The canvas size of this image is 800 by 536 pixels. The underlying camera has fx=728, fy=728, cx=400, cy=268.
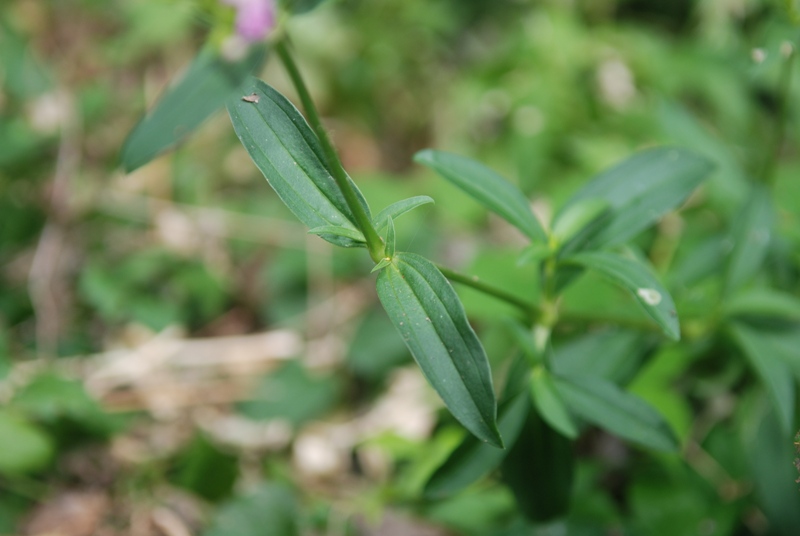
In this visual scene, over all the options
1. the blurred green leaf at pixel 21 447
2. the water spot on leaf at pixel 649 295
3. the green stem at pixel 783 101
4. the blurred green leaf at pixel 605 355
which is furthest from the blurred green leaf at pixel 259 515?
the green stem at pixel 783 101

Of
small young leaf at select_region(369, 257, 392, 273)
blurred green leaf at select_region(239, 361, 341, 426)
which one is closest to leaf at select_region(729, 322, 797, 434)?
small young leaf at select_region(369, 257, 392, 273)

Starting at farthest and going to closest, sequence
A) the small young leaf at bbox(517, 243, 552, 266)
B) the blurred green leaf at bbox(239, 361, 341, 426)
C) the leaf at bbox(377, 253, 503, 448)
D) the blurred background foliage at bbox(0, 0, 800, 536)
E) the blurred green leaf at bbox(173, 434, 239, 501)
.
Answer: the blurred green leaf at bbox(239, 361, 341, 426)
the blurred green leaf at bbox(173, 434, 239, 501)
the blurred background foliage at bbox(0, 0, 800, 536)
the small young leaf at bbox(517, 243, 552, 266)
the leaf at bbox(377, 253, 503, 448)

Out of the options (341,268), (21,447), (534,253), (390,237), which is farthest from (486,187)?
(21,447)

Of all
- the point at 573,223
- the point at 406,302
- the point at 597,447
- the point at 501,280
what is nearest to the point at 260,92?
the point at 406,302

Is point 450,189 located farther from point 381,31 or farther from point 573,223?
point 573,223

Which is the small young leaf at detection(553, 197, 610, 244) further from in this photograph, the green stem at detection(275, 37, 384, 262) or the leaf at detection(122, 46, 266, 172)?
the leaf at detection(122, 46, 266, 172)

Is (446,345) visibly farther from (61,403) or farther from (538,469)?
(61,403)

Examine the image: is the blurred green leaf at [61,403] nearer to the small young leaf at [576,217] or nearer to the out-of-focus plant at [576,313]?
the out-of-focus plant at [576,313]
